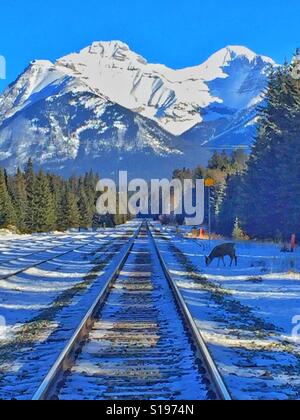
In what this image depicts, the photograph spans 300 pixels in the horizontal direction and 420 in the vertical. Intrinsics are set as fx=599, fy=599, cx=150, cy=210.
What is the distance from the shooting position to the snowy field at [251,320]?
6.81 m

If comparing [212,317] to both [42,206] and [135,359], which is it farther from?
[42,206]

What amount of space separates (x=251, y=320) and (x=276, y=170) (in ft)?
81.2

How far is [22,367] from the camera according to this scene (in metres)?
7.59

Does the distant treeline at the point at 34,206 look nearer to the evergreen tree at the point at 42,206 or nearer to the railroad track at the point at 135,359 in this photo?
the evergreen tree at the point at 42,206

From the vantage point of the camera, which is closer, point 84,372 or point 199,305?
point 84,372

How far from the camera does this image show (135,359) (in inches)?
301

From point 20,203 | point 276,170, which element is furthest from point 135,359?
point 20,203

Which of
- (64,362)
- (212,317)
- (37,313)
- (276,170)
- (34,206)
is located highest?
(276,170)

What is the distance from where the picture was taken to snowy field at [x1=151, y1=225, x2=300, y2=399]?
6.81 m

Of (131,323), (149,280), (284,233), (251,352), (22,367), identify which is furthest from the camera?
(284,233)

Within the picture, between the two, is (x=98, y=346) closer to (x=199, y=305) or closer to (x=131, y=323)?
(x=131, y=323)

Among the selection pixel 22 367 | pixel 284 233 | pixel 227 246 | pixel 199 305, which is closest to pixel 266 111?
pixel 284 233

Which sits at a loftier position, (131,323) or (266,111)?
(266,111)

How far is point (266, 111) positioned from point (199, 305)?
28.5 meters
